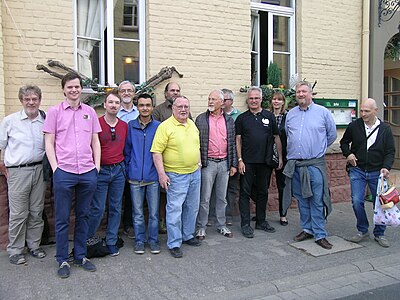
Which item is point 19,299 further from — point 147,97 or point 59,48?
point 59,48

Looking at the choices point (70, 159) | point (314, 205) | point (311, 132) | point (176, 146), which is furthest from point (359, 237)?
point (70, 159)

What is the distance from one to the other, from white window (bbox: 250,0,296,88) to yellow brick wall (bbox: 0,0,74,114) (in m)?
3.36

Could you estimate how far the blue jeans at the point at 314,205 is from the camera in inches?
217

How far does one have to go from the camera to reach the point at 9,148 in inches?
188

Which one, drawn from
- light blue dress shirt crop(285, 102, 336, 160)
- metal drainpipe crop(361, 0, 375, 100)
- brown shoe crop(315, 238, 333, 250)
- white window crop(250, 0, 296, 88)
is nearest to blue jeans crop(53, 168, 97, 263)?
light blue dress shirt crop(285, 102, 336, 160)

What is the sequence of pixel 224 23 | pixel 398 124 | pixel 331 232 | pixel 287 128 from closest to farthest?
pixel 287 128 → pixel 331 232 → pixel 224 23 → pixel 398 124

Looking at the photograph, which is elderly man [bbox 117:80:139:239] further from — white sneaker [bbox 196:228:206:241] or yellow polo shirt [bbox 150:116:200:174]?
white sneaker [bbox 196:228:206:241]

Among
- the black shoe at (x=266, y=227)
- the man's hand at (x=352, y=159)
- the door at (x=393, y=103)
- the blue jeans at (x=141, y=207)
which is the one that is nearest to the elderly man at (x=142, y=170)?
the blue jeans at (x=141, y=207)

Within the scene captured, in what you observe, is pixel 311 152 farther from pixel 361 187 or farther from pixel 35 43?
pixel 35 43

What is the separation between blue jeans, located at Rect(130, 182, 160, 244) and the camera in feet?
16.8

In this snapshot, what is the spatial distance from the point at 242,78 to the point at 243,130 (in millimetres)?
1706

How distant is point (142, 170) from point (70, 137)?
99cm

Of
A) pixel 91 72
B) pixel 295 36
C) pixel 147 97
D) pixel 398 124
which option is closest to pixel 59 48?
pixel 91 72

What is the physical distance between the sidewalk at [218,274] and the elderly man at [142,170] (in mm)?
292
